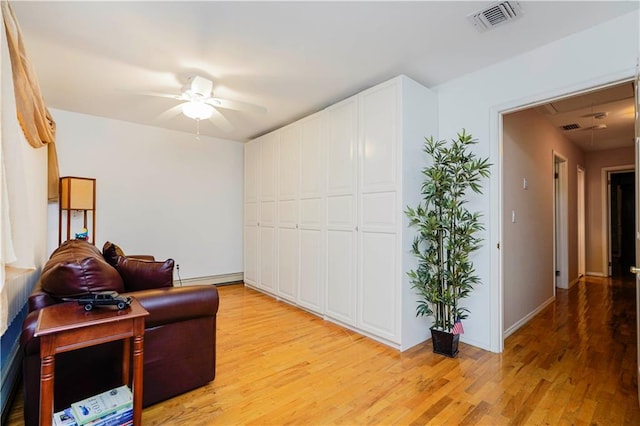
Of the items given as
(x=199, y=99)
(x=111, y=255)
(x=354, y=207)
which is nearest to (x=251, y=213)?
(x=199, y=99)

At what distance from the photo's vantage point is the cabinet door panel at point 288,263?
3.99m

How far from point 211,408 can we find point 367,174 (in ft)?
7.27

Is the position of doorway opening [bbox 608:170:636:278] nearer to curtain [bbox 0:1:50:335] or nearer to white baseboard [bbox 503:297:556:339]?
white baseboard [bbox 503:297:556:339]

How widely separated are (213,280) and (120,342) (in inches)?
132

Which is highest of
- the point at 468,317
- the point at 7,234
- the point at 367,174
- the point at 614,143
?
the point at 614,143

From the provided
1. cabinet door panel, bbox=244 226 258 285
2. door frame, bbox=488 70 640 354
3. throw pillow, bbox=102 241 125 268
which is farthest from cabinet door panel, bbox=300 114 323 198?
throw pillow, bbox=102 241 125 268

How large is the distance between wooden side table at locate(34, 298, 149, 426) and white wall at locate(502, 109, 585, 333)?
9.76 feet

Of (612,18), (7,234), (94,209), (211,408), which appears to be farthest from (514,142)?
(94,209)

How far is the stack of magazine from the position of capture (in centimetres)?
148

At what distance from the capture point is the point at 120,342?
181 centimetres

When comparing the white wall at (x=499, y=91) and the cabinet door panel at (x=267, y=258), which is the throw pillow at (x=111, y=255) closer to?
the cabinet door panel at (x=267, y=258)

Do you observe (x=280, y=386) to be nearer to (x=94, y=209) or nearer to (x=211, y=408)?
(x=211, y=408)

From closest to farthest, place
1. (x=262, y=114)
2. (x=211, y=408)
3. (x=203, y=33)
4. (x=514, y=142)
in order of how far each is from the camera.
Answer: (x=211, y=408)
(x=203, y=33)
(x=514, y=142)
(x=262, y=114)

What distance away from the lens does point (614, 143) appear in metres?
5.29
